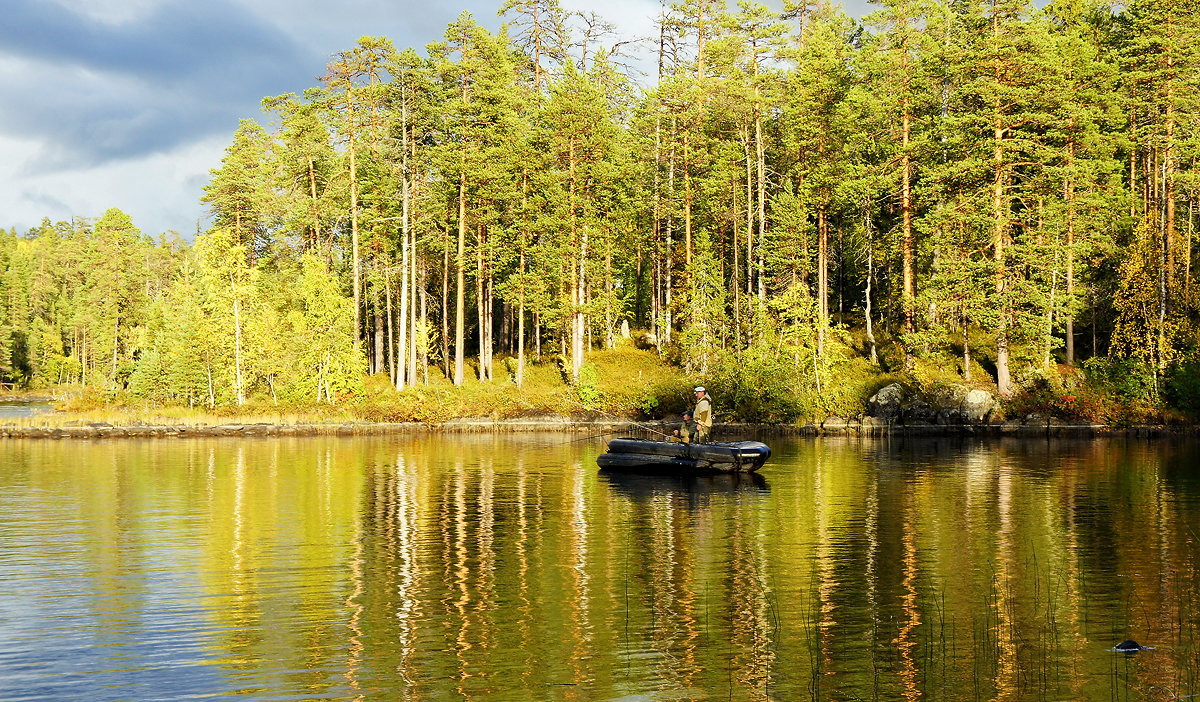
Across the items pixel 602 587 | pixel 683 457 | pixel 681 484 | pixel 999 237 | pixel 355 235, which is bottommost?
pixel 681 484

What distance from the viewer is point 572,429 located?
175 ft

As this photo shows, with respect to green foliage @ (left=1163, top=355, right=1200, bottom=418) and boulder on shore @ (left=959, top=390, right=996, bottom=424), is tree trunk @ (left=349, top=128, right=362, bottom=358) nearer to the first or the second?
boulder on shore @ (left=959, top=390, right=996, bottom=424)

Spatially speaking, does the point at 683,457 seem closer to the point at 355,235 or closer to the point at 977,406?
the point at 977,406

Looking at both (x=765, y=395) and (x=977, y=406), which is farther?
(x=765, y=395)

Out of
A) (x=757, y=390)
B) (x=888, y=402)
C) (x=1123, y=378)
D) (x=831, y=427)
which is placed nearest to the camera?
(x=1123, y=378)

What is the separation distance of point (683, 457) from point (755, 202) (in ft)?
110

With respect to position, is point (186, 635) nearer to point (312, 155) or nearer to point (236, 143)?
point (312, 155)

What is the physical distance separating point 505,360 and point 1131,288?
38.5 m

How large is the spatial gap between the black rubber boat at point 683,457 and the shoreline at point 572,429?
14.3m

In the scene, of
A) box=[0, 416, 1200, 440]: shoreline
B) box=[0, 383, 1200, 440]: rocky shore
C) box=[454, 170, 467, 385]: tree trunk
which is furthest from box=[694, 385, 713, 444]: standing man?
box=[454, 170, 467, 385]: tree trunk

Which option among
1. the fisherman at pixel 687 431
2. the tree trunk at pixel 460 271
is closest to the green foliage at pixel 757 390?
the tree trunk at pixel 460 271

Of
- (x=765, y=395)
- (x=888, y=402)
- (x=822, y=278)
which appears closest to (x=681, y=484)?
(x=765, y=395)

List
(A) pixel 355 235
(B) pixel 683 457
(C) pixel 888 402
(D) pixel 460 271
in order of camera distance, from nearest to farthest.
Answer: (B) pixel 683 457, (C) pixel 888 402, (D) pixel 460 271, (A) pixel 355 235

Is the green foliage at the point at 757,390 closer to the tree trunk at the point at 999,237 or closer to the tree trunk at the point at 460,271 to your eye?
the tree trunk at the point at 999,237
